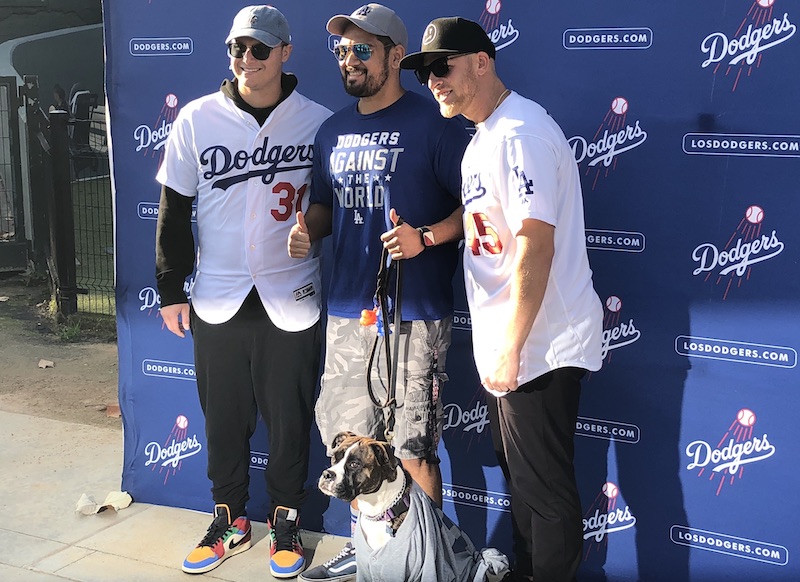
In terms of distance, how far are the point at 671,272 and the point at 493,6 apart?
1.22m

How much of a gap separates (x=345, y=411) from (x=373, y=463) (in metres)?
0.45

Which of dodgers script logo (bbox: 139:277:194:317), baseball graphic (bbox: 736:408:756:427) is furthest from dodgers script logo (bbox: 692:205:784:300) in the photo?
dodgers script logo (bbox: 139:277:194:317)

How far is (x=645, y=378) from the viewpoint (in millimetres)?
3449

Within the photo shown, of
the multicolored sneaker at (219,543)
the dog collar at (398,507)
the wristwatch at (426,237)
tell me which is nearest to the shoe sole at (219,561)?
the multicolored sneaker at (219,543)

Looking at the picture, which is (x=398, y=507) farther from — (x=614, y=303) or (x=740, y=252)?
(x=740, y=252)

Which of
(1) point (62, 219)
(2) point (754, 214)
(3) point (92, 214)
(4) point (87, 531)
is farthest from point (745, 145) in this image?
(3) point (92, 214)

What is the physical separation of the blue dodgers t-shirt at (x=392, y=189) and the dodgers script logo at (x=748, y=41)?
0.91m

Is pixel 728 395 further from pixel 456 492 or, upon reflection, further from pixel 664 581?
pixel 456 492

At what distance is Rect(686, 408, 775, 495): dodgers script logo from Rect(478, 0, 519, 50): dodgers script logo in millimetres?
1634

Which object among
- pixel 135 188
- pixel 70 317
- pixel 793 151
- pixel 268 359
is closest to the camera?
pixel 793 151

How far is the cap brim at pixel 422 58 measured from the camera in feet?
9.46

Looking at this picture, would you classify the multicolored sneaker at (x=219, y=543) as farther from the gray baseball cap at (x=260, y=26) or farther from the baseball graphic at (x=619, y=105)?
the baseball graphic at (x=619, y=105)

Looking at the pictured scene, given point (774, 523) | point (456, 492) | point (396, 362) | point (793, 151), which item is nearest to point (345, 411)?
point (396, 362)

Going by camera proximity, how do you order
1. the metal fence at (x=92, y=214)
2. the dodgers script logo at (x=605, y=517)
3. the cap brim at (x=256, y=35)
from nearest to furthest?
the cap brim at (x=256, y=35), the dodgers script logo at (x=605, y=517), the metal fence at (x=92, y=214)
